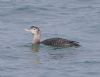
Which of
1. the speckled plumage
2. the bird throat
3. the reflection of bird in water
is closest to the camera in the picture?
the reflection of bird in water

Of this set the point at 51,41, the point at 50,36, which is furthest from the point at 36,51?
the point at 50,36

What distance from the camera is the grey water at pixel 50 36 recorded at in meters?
22.9

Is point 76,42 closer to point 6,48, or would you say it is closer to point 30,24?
point 6,48

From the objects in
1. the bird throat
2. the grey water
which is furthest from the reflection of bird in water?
the bird throat

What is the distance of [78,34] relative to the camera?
93.1 feet

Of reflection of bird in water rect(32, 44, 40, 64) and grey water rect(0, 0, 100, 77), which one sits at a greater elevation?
grey water rect(0, 0, 100, 77)

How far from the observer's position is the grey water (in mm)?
22875

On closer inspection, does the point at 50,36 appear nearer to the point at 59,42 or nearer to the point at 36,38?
the point at 36,38

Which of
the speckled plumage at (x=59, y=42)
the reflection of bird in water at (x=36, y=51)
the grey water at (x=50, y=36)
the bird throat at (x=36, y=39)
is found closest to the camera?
the grey water at (x=50, y=36)

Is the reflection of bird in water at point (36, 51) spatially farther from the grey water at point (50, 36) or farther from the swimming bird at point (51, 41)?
the swimming bird at point (51, 41)

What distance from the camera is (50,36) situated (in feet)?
92.9

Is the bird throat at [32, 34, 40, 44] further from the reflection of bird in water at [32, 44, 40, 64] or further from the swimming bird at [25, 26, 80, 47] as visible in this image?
the reflection of bird in water at [32, 44, 40, 64]

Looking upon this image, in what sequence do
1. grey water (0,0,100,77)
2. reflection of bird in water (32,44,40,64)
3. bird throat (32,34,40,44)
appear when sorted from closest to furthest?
grey water (0,0,100,77)
reflection of bird in water (32,44,40,64)
bird throat (32,34,40,44)

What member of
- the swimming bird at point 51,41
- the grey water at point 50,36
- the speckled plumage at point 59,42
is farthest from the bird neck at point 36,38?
the speckled plumage at point 59,42
